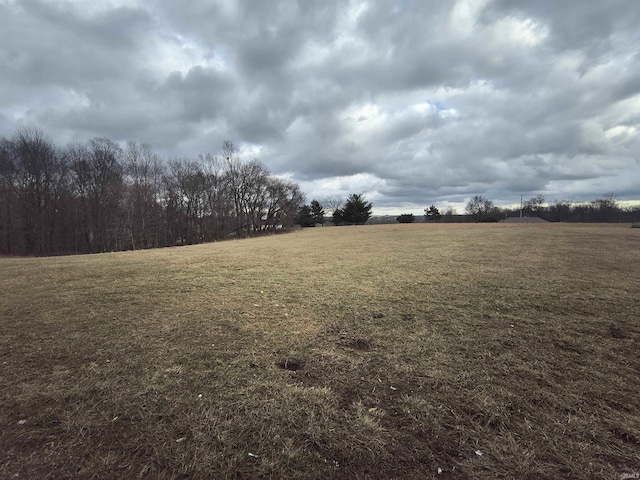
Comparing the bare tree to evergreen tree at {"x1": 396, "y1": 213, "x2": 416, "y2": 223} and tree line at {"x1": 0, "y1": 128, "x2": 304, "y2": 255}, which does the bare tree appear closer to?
evergreen tree at {"x1": 396, "y1": 213, "x2": 416, "y2": 223}

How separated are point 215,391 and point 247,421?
0.58 m

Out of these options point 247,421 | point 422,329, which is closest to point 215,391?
point 247,421

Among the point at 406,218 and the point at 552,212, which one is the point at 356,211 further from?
the point at 552,212

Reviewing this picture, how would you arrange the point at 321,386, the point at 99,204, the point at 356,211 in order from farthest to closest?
the point at 356,211 → the point at 99,204 → the point at 321,386

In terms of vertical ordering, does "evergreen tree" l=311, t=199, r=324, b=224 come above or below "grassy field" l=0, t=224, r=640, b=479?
above

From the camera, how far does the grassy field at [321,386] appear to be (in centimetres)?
214

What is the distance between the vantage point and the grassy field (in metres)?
2.14

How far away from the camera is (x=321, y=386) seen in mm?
3074

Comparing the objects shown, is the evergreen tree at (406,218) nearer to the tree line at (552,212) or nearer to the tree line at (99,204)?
the tree line at (552,212)

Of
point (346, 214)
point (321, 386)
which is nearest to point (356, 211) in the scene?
point (346, 214)

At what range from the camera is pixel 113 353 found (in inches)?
149

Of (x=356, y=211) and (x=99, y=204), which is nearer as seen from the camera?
(x=99, y=204)

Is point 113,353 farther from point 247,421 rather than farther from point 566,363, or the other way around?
point 566,363

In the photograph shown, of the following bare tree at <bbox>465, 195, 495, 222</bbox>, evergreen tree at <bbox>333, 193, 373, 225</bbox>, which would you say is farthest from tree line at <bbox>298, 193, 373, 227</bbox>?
bare tree at <bbox>465, 195, 495, 222</bbox>
